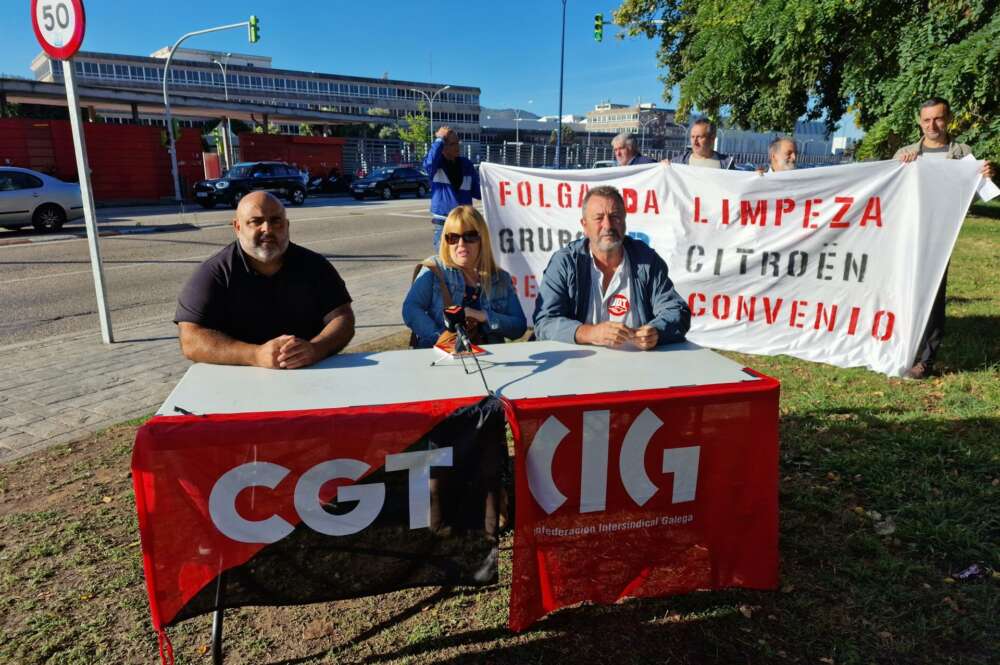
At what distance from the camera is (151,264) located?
1129 centimetres

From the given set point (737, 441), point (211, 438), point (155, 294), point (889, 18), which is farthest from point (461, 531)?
point (889, 18)

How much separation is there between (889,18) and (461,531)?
1082 cm

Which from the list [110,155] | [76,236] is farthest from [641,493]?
[110,155]

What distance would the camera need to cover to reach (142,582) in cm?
273

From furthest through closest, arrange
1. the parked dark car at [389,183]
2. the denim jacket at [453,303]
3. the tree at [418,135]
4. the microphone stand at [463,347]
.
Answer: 1. the tree at [418,135]
2. the parked dark car at [389,183]
3. the denim jacket at [453,303]
4. the microphone stand at [463,347]

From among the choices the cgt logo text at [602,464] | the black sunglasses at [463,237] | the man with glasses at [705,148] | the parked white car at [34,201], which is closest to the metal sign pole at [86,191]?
the black sunglasses at [463,237]

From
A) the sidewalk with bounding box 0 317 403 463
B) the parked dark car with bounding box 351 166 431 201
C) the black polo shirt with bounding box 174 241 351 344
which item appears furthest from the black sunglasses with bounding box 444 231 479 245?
the parked dark car with bounding box 351 166 431 201

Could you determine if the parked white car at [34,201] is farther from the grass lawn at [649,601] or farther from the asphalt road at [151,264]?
the grass lawn at [649,601]

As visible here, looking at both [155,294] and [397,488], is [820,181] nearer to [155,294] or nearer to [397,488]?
[397,488]

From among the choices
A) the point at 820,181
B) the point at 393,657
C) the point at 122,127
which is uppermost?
the point at 122,127

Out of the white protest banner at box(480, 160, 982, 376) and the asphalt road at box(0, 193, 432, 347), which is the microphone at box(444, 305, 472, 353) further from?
the asphalt road at box(0, 193, 432, 347)

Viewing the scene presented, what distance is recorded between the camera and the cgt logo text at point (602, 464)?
89.4 inches

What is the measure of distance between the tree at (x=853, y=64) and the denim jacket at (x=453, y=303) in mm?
7476

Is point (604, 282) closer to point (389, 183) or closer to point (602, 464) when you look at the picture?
point (602, 464)
